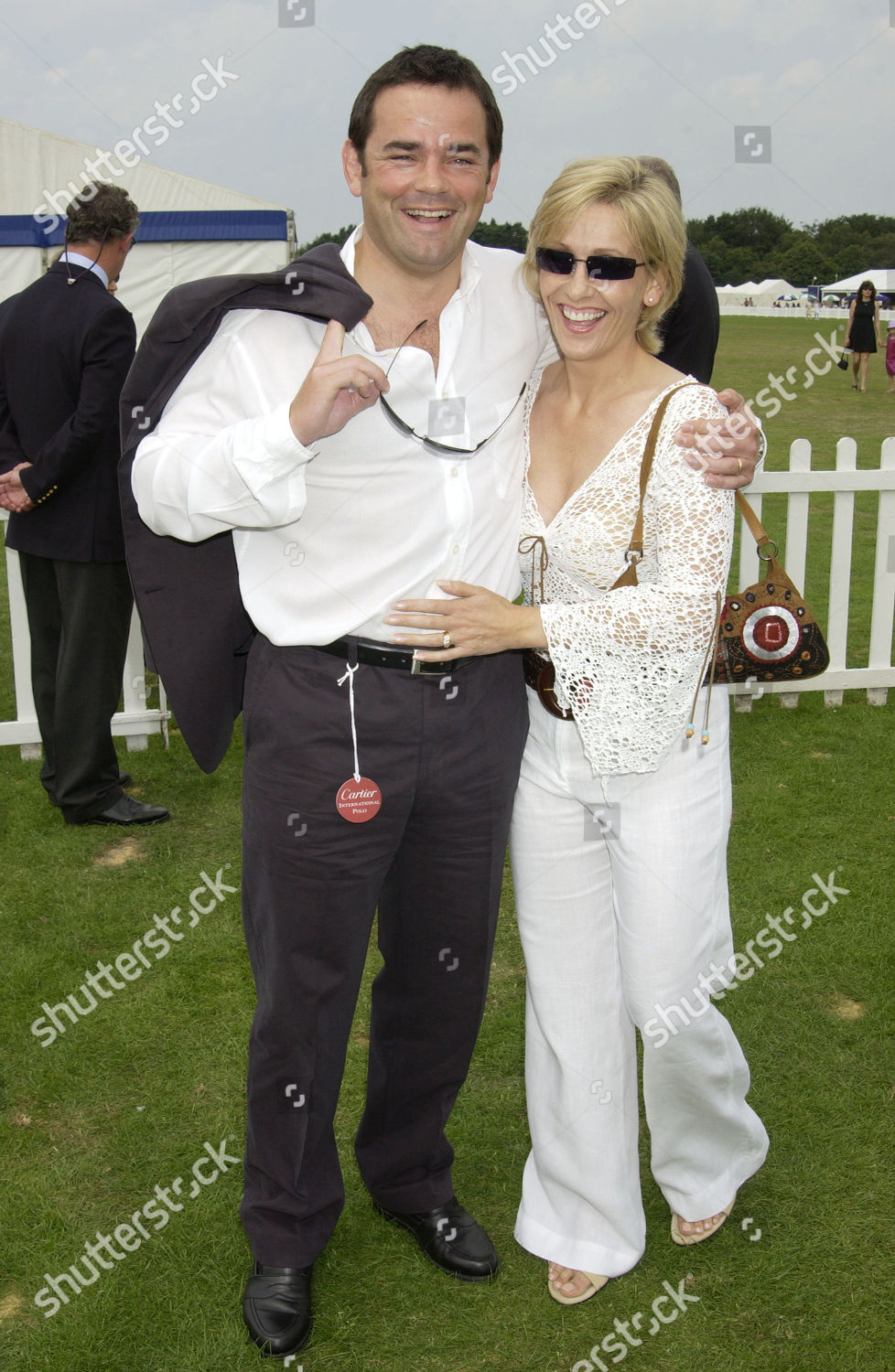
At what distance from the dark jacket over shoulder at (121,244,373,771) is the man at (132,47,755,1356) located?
2.1 inches

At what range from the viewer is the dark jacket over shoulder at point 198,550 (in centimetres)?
221

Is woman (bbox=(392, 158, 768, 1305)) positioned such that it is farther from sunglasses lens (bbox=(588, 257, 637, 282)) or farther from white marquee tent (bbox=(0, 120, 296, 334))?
white marquee tent (bbox=(0, 120, 296, 334))

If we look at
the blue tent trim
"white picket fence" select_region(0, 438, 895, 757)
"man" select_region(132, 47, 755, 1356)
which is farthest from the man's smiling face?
the blue tent trim

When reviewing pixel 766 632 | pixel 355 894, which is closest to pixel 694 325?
pixel 766 632

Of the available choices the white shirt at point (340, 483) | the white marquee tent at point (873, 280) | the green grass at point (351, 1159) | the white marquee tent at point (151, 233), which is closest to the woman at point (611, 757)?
the white shirt at point (340, 483)

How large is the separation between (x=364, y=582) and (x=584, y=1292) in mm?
1731

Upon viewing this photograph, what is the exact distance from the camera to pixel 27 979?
4.05 m

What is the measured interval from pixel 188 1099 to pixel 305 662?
1.72m

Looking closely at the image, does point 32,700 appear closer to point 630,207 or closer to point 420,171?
point 420,171

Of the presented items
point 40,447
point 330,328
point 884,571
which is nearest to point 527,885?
point 330,328

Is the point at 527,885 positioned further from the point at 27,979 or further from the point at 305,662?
the point at 27,979

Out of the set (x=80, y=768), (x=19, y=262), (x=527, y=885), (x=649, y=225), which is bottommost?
(x=80, y=768)

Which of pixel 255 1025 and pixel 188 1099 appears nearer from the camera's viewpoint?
pixel 255 1025

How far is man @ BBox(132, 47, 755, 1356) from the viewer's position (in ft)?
7.33
